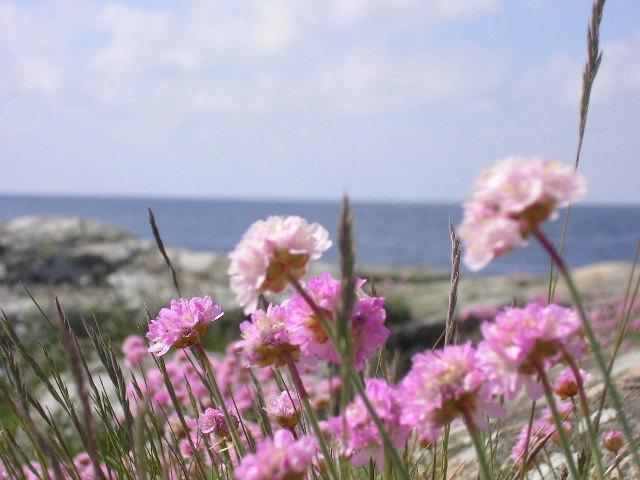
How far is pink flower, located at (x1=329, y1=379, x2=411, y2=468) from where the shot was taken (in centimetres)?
108

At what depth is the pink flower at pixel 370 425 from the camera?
108 cm

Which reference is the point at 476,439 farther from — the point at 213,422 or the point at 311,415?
the point at 213,422

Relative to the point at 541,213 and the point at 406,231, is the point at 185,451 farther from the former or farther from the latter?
the point at 406,231

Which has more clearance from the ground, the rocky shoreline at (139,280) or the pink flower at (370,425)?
the pink flower at (370,425)

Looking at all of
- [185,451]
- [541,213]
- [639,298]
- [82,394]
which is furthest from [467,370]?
[639,298]

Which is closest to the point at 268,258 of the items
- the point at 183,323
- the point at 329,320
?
the point at 329,320

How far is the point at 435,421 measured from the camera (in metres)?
1.04

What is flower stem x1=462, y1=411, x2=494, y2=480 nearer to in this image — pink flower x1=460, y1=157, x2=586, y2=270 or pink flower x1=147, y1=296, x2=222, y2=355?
pink flower x1=460, y1=157, x2=586, y2=270

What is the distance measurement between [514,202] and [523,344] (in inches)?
8.0

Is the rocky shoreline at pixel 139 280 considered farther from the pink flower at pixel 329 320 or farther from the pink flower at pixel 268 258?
the pink flower at pixel 268 258

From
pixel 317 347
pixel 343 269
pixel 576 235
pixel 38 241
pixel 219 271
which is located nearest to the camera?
pixel 343 269

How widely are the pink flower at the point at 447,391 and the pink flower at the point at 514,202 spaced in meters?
0.18

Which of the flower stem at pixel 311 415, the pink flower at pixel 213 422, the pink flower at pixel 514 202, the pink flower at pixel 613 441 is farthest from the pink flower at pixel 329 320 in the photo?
the pink flower at pixel 613 441

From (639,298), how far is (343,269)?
8.17 meters
